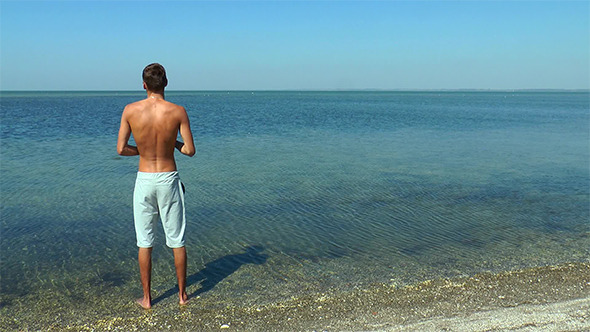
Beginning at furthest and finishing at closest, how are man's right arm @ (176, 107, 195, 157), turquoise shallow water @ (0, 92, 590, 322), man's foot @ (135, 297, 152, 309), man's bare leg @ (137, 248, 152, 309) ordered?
1. turquoise shallow water @ (0, 92, 590, 322)
2. man's foot @ (135, 297, 152, 309)
3. man's bare leg @ (137, 248, 152, 309)
4. man's right arm @ (176, 107, 195, 157)

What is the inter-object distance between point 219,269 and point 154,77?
9.64 feet

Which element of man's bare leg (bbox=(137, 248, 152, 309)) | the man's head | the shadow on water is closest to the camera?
the man's head

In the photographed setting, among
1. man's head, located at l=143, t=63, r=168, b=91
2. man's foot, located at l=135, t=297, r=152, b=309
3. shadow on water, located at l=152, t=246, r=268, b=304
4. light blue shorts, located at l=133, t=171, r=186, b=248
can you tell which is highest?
man's head, located at l=143, t=63, r=168, b=91

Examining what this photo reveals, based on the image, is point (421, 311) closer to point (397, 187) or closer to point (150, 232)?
point (150, 232)

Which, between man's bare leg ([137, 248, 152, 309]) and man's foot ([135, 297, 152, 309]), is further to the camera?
man's foot ([135, 297, 152, 309])

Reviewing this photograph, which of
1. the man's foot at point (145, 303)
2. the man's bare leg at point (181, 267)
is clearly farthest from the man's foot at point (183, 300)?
the man's foot at point (145, 303)

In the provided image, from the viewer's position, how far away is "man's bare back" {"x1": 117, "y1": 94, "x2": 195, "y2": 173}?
4.85m

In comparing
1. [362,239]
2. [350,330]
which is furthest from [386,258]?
[350,330]

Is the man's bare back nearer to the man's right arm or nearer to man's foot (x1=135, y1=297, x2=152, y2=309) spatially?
the man's right arm

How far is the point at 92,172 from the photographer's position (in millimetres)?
13547

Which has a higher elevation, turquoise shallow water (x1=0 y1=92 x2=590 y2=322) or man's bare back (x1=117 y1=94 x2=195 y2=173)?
man's bare back (x1=117 y1=94 x2=195 y2=173)

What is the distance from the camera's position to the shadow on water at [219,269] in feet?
19.3

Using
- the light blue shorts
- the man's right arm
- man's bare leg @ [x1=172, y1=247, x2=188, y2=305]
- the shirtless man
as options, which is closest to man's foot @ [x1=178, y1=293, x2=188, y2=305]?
man's bare leg @ [x1=172, y1=247, x2=188, y2=305]

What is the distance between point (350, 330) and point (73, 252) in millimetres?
4572
